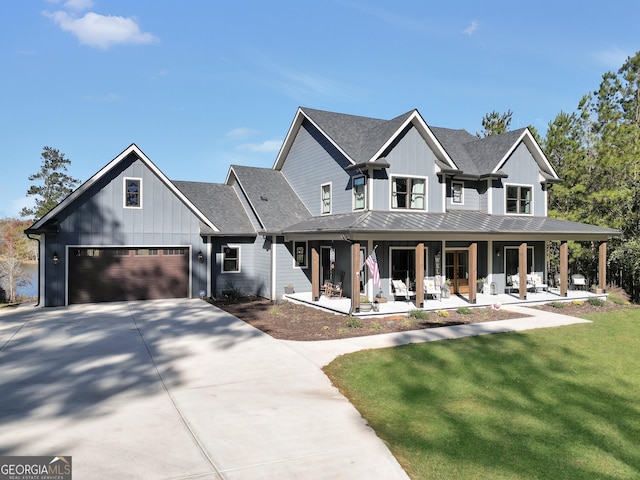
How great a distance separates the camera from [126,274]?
18969 millimetres

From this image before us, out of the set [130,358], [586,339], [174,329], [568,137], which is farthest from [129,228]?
[568,137]

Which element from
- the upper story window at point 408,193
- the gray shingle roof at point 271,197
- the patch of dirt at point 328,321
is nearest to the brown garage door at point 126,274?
the patch of dirt at point 328,321

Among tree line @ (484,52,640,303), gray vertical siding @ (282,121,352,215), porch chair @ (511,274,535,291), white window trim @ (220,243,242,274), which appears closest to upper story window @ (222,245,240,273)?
white window trim @ (220,243,242,274)

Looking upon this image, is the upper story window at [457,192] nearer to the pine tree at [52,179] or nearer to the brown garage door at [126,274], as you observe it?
the brown garage door at [126,274]

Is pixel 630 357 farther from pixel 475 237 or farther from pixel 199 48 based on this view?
pixel 199 48

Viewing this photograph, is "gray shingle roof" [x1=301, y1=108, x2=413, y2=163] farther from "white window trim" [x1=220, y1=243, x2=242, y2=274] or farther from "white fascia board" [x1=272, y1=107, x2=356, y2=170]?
"white window trim" [x1=220, y1=243, x2=242, y2=274]

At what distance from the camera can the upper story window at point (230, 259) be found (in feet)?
68.9

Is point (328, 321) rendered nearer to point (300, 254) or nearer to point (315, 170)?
point (300, 254)

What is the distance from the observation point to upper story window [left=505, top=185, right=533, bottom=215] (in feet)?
72.2

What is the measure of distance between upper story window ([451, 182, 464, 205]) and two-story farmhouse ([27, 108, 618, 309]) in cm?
7

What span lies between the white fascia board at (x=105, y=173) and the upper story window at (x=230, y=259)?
1.44 meters

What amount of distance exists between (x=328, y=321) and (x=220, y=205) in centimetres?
1099

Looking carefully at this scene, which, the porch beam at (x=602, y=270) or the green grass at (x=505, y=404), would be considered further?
the porch beam at (x=602, y=270)

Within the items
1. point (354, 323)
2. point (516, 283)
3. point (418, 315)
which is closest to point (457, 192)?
point (516, 283)
